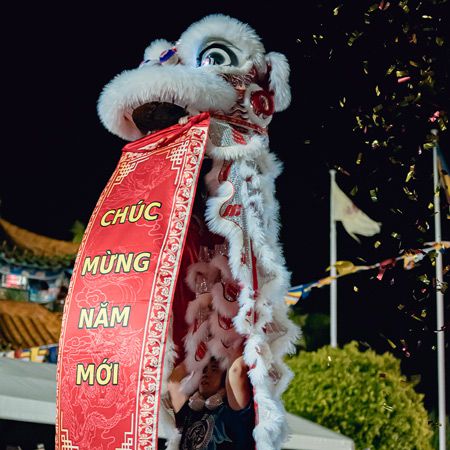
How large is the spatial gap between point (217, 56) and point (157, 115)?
0.38 metres

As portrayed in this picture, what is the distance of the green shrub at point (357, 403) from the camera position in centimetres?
869

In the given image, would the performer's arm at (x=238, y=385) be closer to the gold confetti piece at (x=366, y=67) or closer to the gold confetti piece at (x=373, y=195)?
the gold confetti piece at (x=373, y=195)

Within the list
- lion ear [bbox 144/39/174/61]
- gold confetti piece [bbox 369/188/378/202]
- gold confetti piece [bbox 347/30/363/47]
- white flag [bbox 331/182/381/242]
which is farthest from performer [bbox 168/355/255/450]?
white flag [bbox 331/182/381/242]

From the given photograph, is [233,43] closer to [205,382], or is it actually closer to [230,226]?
[230,226]

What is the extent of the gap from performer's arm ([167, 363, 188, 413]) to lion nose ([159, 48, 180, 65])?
4.55ft

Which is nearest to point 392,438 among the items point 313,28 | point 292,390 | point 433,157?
point 292,390

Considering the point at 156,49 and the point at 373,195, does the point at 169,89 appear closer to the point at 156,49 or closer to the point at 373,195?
the point at 156,49

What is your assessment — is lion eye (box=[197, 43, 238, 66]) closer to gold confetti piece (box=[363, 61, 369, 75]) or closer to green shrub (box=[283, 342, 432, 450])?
gold confetti piece (box=[363, 61, 369, 75])

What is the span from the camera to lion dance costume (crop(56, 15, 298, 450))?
3.02 m

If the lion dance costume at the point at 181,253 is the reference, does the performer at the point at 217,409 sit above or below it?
below

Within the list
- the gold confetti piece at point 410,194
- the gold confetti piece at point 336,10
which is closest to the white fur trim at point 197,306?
the gold confetti piece at point 410,194

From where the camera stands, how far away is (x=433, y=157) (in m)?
10.1

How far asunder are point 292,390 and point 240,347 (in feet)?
20.1

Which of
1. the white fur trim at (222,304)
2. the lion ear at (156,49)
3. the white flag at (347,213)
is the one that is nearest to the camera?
the white fur trim at (222,304)
